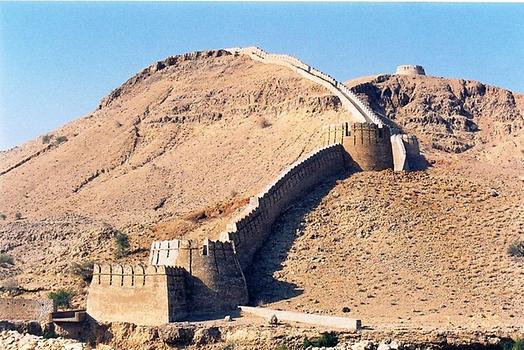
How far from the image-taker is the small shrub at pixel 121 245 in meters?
47.5

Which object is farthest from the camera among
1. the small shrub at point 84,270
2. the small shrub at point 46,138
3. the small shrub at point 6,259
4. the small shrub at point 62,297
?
the small shrub at point 46,138

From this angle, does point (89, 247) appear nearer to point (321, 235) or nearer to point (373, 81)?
point (321, 235)

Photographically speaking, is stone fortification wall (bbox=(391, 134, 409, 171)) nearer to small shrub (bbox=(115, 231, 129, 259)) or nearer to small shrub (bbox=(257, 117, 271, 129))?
small shrub (bbox=(115, 231, 129, 259))

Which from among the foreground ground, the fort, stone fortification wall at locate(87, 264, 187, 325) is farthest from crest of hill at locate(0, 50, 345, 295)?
stone fortification wall at locate(87, 264, 187, 325)

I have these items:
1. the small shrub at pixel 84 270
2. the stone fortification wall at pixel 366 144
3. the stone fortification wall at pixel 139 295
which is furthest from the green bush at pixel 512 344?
the stone fortification wall at pixel 366 144

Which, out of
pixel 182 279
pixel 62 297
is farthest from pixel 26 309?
pixel 182 279

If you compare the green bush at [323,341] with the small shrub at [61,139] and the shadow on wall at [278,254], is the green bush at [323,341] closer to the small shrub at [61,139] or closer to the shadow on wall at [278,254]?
the shadow on wall at [278,254]

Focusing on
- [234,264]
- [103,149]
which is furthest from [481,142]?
[234,264]

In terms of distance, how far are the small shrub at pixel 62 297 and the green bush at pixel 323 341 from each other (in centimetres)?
1043

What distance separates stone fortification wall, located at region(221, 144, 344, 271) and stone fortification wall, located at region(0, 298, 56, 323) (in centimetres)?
628

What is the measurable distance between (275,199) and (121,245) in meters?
6.15

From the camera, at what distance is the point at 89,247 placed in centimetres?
5081

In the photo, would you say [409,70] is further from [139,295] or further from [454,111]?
[139,295]

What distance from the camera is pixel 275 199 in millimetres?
47219
